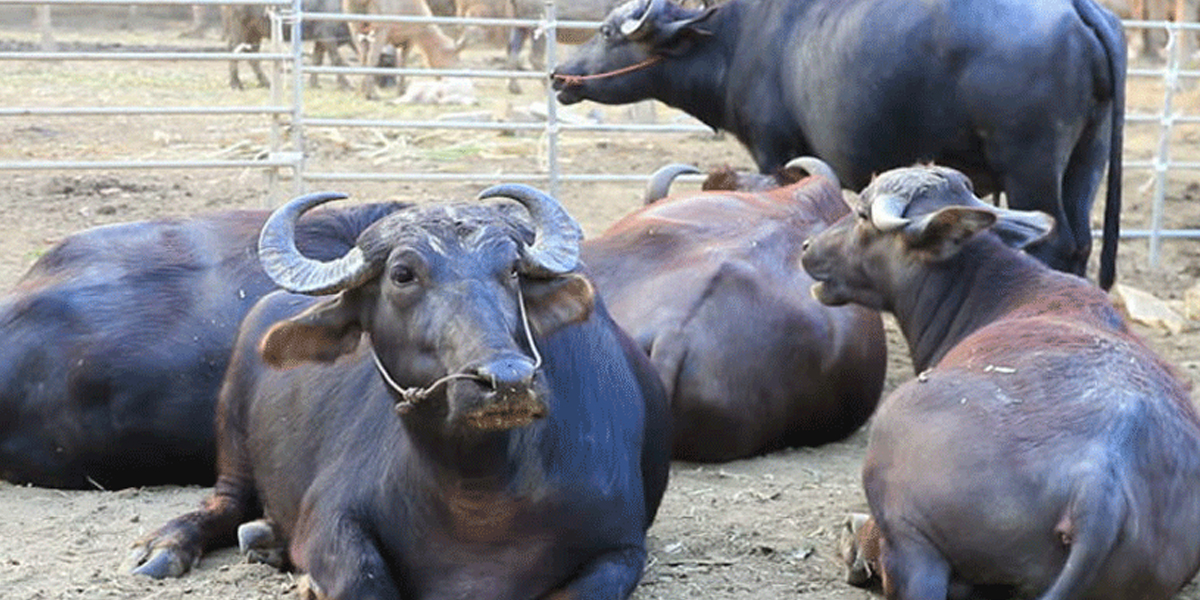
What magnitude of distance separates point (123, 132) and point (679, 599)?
1246cm

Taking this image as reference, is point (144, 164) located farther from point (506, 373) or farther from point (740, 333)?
point (506, 373)

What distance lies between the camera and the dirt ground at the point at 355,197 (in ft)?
18.0

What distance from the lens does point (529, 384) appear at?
427cm

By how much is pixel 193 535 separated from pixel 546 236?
5.30 feet

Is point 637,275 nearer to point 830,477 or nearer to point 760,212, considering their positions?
point 760,212

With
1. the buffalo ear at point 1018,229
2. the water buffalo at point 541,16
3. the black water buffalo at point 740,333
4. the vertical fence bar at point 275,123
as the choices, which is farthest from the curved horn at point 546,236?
the water buffalo at point 541,16

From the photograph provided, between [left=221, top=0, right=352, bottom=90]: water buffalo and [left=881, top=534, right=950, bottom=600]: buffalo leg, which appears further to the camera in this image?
[left=221, top=0, right=352, bottom=90]: water buffalo

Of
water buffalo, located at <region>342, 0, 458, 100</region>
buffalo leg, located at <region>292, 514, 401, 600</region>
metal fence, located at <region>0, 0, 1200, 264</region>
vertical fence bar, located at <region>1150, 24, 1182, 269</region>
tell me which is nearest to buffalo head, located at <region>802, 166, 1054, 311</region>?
buffalo leg, located at <region>292, 514, 401, 600</region>

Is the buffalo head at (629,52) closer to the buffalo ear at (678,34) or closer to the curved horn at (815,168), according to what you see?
the buffalo ear at (678,34)

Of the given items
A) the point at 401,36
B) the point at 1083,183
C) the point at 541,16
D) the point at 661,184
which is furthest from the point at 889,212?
the point at 401,36

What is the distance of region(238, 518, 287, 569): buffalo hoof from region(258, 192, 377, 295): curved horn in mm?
1060

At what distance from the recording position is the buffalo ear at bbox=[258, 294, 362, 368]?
484 cm

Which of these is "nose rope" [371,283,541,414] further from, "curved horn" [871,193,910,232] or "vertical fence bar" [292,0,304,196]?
"vertical fence bar" [292,0,304,196]

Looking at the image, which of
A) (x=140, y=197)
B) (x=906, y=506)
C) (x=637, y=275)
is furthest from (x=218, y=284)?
(x=140, y=197)
